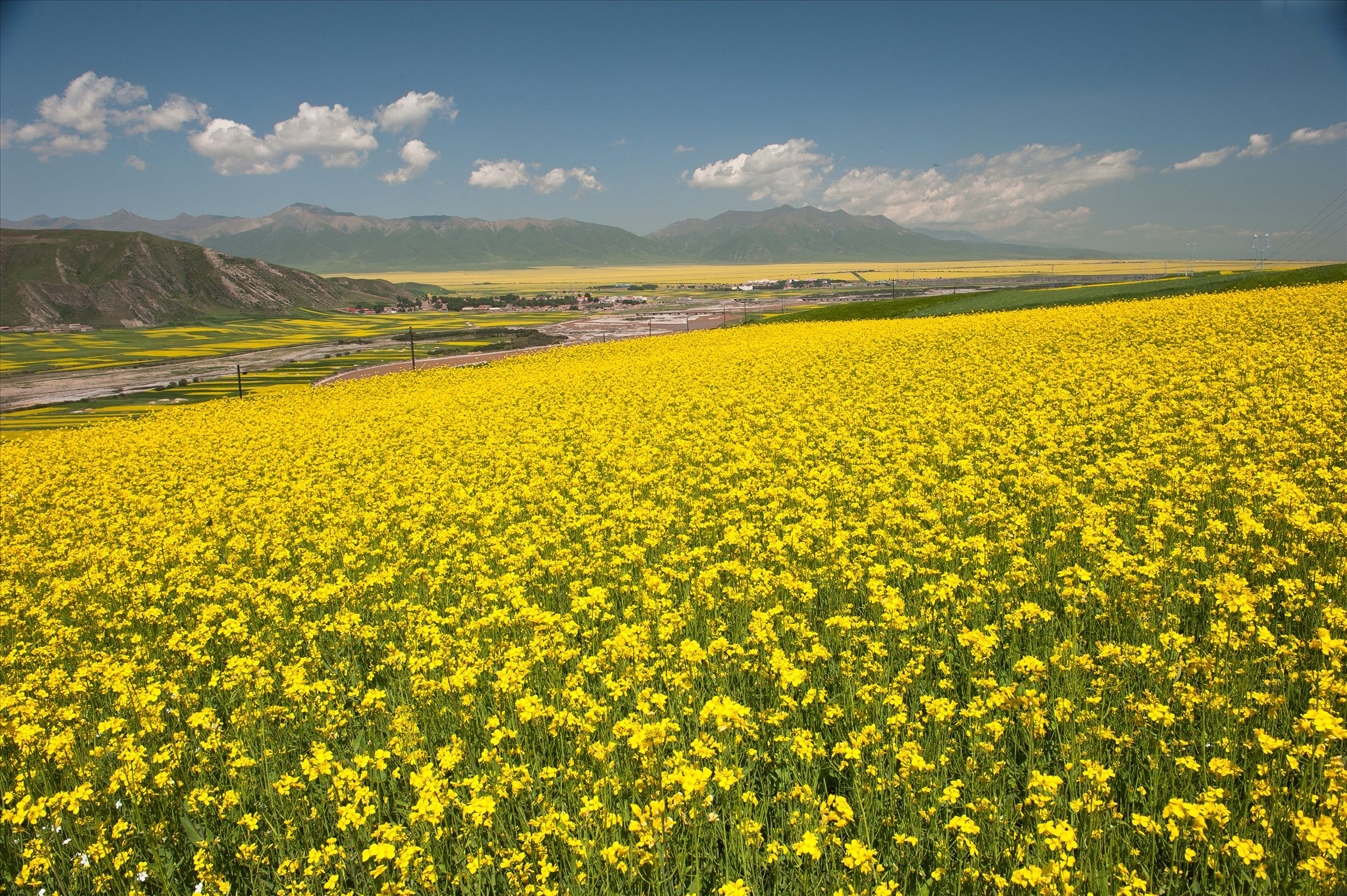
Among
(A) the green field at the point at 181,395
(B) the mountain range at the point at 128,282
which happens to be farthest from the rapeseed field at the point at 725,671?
(B) the mountain range at the point at 128,282

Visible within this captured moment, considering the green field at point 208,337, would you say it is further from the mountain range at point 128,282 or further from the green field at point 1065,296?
the green field at point 1065,296

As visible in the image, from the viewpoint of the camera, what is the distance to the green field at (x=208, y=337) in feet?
231

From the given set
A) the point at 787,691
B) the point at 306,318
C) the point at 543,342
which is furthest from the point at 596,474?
the point at 306,318

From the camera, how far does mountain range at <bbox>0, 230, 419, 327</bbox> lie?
111 m

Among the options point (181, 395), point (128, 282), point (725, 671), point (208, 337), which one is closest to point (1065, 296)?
point (725, 671)

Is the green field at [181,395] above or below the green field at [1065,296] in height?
below

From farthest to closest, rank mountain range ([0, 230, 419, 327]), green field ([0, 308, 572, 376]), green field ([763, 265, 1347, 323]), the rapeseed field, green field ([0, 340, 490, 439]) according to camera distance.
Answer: mountain range ([0, 230, 419, 327])
green field ([0, 308, 572, 376])
green field ([763, 265, 1347, 323])
green field ([0, 340, 490, 439])
the rapeseed field

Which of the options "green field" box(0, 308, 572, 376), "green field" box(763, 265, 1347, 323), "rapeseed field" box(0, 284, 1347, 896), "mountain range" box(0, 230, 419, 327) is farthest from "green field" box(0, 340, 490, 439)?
"mountain range" box(0, 230, 419, 327)

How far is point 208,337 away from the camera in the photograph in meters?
93.5

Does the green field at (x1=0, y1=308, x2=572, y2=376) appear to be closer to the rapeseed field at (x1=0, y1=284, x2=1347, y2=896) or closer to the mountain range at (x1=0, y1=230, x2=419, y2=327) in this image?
the mountain range at (x1=0, y1=230, x2=419, y2=327)

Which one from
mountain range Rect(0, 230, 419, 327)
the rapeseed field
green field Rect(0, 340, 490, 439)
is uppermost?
mountain range Rect(0, 230, 419, 327)

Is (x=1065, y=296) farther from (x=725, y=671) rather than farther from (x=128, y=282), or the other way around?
(x=128, y=282)

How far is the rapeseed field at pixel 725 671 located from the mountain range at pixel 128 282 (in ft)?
433

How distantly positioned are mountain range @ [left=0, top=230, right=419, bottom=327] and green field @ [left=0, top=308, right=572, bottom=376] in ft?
32.4
